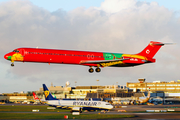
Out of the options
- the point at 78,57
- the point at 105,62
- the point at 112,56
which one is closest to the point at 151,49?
the point at 112,56

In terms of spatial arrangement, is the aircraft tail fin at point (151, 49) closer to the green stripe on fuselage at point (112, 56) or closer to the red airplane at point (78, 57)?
the red airplane at point (78, 57)

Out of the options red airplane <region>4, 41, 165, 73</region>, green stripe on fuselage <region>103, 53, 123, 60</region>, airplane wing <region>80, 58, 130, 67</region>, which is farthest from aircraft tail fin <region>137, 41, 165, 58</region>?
airplane wing <region>80, 58, 130, 67</region>

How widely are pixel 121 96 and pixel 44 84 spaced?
89685 millimetres

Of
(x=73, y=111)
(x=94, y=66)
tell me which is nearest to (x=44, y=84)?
(x=73, y=111)

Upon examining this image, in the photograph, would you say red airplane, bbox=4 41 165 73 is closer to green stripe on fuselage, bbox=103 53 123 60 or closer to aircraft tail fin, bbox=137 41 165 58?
green stripe on fuselage, bbox=103 53 123 60

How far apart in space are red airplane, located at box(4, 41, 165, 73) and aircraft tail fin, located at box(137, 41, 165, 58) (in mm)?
1463

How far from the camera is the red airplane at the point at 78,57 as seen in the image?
68.0 m

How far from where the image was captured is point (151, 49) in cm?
8788

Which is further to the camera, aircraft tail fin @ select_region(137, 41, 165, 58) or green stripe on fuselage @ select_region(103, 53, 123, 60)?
aircraft tail fin @ select_region(137, 41, 165, 58)

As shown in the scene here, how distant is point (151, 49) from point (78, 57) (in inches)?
1123

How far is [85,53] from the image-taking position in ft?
240

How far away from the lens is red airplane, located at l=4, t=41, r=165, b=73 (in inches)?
2677

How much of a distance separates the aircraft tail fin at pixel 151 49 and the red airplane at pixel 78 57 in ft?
4.80

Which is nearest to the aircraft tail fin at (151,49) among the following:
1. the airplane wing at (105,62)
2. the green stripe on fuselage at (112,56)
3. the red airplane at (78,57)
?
the red airplane at (78,57)
